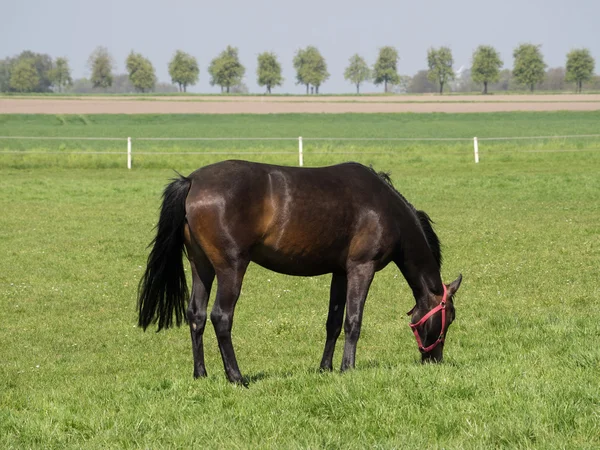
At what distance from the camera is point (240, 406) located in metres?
5.87

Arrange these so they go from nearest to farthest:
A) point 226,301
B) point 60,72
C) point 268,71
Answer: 1. point 226,301
2. point 268,71
3. point 60,72

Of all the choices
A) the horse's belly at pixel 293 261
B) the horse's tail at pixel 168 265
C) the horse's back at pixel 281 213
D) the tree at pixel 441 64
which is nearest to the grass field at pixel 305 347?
the horse's tail at pixel 168 265

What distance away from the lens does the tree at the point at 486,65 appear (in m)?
151

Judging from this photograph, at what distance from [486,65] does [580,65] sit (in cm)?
1729

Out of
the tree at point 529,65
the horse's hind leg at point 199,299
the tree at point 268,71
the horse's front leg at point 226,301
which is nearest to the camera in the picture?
the horse's front leg at point 226,301

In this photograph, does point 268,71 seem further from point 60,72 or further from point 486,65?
point 60,72

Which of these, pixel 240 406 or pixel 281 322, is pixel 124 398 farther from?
pixel 281 322

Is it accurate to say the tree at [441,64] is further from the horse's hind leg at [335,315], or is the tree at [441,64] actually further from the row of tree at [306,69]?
the horse's hind leg at [335,315]

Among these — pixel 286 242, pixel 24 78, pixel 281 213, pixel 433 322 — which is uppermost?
pixel 24 78

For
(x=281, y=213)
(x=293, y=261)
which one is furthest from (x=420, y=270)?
(x=281, y=213)

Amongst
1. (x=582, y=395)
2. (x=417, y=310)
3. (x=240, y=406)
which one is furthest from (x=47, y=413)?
(x=582, y=395)

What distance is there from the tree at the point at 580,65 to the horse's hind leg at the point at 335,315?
15492 centimetres

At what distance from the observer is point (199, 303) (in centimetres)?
707

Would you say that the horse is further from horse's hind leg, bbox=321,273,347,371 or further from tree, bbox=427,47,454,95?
tree, bbox=427,47,454,95
